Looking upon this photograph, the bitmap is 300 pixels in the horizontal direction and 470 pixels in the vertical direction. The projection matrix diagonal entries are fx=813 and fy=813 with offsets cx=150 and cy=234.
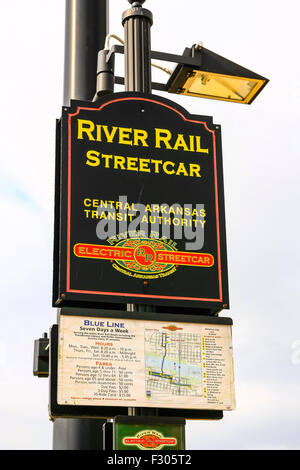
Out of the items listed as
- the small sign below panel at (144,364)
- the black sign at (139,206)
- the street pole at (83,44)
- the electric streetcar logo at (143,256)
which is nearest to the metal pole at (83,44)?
the street pole at (83,44)

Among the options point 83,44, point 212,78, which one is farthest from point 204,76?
point 83,44

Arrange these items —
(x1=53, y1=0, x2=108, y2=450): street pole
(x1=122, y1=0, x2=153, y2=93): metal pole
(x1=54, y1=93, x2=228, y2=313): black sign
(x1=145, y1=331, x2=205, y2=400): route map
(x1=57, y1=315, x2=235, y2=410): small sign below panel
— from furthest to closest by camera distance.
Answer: (x1=53, y1=0, x2=108, y2=450): street pole
(x1=122, y1=0, x2=153, y2=93): metal pole
(x1=54, y1=93, x2=228, y2=313): black sign
(x1=145, y1=331, x2=205, y2=400): route map
(x1=57, y1=315, x2=235, y2=410): small sign below panel

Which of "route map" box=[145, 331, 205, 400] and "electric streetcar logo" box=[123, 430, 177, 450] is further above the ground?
"route map" box=[145, 331, 205, 400]

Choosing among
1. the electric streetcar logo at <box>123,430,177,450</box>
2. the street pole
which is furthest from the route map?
the street pole

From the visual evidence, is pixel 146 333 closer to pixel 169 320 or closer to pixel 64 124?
pixel 169 320

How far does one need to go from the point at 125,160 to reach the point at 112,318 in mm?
1563

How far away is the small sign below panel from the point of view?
6.59 m

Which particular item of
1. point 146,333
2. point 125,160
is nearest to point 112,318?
point 146,333

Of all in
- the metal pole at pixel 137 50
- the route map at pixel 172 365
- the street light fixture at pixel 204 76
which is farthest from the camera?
the street light fixture at pixel 204 76

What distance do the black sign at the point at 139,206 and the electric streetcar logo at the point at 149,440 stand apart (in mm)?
1131

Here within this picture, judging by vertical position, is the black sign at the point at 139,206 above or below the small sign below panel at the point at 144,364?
above

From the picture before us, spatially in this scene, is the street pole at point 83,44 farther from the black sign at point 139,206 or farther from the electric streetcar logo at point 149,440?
the electric streetcar logo at point 149,440

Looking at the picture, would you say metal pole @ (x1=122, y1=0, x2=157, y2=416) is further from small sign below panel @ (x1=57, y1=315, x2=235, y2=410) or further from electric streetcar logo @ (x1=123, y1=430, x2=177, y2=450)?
electric streetcar logo @ (x1=123, y1=430, x2=177, y2=450)

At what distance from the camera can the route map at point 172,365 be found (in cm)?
681
